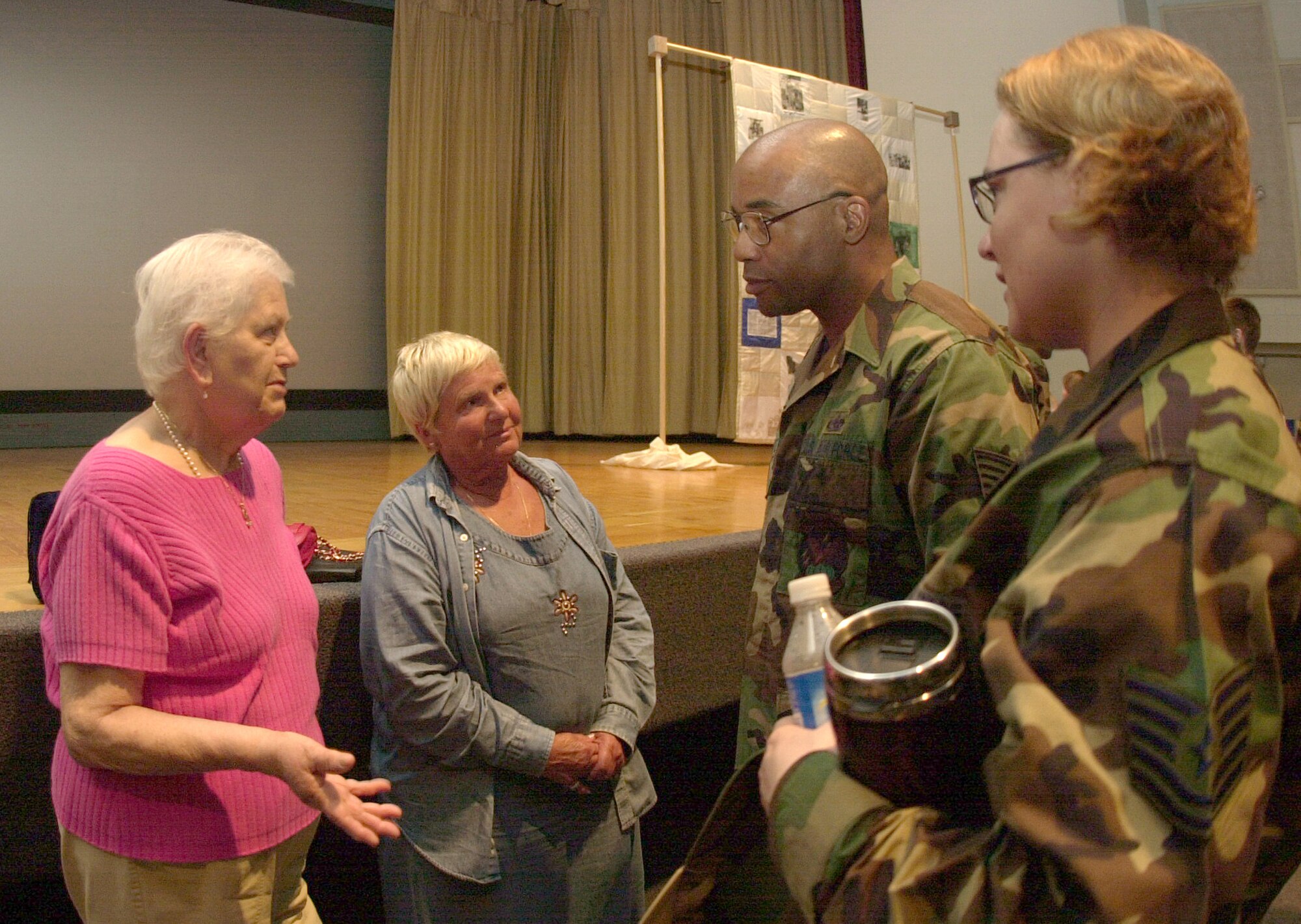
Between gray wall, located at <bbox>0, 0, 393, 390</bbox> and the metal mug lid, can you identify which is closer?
the metal mug lid

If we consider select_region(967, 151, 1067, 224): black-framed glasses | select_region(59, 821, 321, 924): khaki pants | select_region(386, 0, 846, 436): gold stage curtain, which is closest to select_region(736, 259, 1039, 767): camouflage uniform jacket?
select_region(967, 151, 1067, 224): black-framed glasses

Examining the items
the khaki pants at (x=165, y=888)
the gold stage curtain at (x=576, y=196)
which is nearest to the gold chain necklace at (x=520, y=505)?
the khaki pants at (x=165, y=888)

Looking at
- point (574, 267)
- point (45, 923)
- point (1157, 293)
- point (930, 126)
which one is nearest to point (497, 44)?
point (574, 267)

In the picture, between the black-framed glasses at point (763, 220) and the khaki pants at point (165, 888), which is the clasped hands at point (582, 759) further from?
the black-framed glasses at point (763, 220)

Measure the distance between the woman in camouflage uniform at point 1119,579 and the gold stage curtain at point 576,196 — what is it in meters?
6.51

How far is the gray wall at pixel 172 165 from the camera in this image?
6.11m

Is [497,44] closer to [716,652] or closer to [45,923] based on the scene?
[716,652]

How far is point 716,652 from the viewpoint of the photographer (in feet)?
9.04

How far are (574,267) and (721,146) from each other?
1.36 m

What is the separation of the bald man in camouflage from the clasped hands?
0.42m

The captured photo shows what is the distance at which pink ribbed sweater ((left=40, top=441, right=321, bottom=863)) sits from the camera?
1.29 m

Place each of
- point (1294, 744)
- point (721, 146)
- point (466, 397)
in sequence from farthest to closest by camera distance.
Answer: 1. point (721, 146)
2. point (466, 397)
3. point (1294, 744)

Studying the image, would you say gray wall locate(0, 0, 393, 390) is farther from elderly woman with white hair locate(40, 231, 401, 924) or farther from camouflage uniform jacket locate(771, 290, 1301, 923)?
camouflage uniform jacket locate(771, 290, 1301, 923)

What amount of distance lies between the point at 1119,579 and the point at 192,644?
1.15 metres
